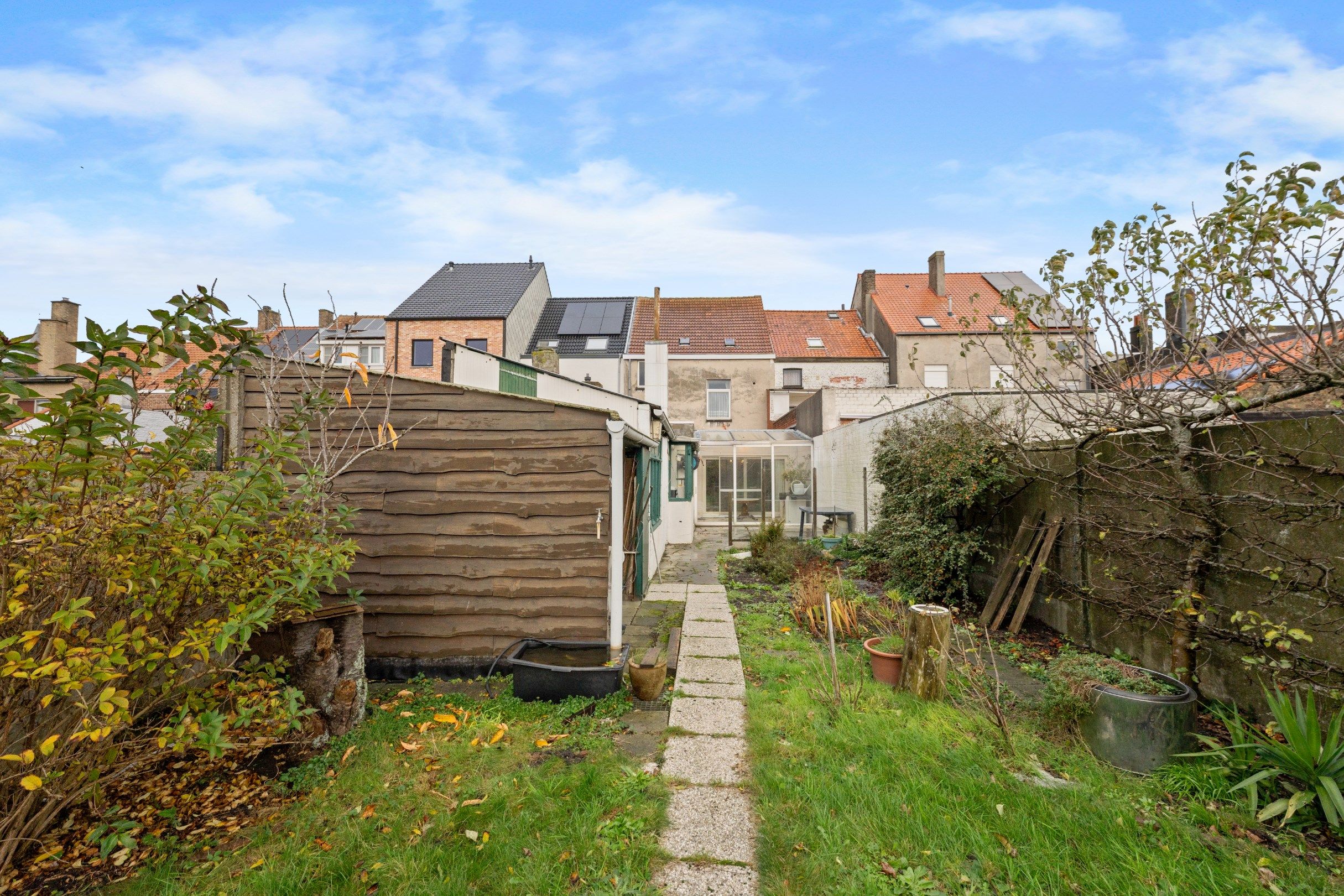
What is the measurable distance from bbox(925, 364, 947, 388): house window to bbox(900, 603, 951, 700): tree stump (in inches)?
837

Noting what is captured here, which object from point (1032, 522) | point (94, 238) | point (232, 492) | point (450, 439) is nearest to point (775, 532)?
point (1032, 522)

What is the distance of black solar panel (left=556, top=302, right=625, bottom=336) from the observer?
23734 millimetres

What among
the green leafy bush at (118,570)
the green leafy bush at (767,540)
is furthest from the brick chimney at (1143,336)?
the green leafy bush at (767,540)

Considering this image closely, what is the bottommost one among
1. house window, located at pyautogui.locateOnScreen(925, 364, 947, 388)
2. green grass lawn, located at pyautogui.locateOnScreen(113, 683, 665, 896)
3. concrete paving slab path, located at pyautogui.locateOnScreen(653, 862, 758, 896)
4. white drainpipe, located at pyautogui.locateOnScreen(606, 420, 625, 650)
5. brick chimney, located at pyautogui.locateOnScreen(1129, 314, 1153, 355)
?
green grass lawn, located at pyautogui.locateOnScreen(113, 683, 665, 896)

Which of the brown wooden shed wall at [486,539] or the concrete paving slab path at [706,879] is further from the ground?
the brown wooden shed wall at [486,539]

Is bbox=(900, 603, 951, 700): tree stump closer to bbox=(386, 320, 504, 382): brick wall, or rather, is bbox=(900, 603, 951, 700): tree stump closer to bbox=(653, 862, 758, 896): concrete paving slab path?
bbox=(653, 862, 758, 896): concrete paving slab path

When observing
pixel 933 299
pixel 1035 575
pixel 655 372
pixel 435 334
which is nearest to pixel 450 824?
pixel 1035 575

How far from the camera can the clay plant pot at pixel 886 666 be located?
468 cm

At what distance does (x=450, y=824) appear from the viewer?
9.46ft

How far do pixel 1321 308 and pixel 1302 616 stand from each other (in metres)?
1.81

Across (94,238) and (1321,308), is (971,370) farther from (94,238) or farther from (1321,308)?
(94,238)

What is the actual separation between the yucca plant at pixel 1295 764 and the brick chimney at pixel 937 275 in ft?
83.7

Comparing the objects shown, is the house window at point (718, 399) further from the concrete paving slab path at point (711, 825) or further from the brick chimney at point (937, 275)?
the concrete paving slab path at point (711, 825)

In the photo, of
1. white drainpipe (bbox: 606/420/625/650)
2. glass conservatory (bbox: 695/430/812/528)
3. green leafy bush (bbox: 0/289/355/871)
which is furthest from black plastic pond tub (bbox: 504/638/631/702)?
glass conservatory (bbox: 695/430/812/528)
